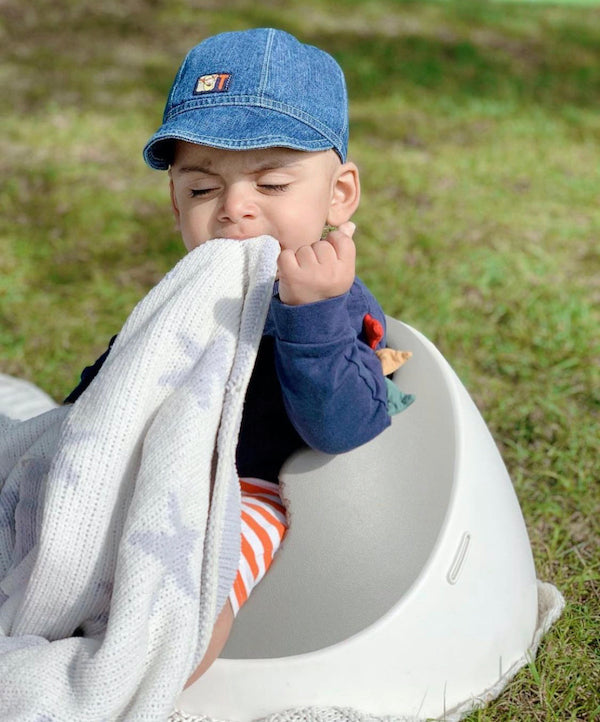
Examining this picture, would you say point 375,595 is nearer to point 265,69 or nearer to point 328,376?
point 328,376

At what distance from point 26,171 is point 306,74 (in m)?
2.77

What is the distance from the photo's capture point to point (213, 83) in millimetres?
1566

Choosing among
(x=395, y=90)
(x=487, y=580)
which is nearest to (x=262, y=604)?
(x=487, y=580)

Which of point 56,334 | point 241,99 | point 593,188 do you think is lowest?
point 56,334

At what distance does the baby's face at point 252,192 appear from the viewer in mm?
1549

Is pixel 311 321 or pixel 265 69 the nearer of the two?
pixel 311 321

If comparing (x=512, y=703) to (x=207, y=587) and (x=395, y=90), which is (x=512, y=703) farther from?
(x=395, y=90)

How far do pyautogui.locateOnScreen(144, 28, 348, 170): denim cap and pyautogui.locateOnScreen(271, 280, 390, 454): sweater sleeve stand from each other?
295 millimetres

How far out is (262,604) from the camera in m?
1.50

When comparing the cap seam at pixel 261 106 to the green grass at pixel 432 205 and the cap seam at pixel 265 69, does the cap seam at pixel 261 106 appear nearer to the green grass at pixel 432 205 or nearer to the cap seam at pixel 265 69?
the cap seam at pixel 265 69

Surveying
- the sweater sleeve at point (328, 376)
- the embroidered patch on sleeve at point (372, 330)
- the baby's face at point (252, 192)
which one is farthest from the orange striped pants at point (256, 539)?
the baby's face at point (252, 192)

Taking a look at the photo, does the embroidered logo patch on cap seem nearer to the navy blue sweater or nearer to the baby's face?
the baby's face

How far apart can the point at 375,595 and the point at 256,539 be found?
20 centimetres

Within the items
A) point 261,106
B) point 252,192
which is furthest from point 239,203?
point 261,106
